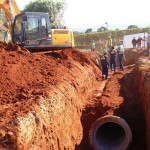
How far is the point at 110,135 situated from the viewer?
739 centimetres

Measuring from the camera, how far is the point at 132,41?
2503 cm

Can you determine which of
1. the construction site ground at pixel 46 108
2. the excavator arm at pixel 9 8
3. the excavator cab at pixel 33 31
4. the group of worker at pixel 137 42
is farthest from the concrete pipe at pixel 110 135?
the group of worker at pixel 137 42

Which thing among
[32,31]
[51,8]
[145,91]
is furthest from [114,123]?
[51,8]

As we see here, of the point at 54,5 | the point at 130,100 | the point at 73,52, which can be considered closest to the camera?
the point at 130,100

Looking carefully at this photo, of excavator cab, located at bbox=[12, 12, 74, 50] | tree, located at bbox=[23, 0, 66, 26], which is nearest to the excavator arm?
excavator cab, located at bbox=[12, 12, 74, 50]

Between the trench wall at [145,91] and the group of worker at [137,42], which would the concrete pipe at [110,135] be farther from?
the group of worker at [137,42]

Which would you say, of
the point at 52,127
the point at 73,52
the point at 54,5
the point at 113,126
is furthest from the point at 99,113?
the point at 54,5

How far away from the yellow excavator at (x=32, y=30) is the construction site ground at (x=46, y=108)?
3.74 feet

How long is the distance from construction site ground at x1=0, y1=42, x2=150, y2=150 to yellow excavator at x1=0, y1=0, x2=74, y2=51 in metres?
1.14

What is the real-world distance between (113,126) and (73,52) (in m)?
7.86

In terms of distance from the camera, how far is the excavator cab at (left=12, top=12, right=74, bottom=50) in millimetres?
10133

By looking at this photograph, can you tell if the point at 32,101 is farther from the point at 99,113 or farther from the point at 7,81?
the point at 99,113

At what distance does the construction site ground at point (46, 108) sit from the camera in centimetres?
394

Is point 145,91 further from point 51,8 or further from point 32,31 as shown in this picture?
point 51,8
